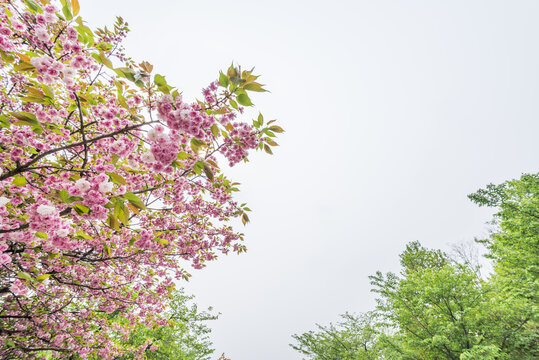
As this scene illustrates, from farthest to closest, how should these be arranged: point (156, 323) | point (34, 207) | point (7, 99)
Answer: point (156, 323)
point (7, 99)
point (34, 207)

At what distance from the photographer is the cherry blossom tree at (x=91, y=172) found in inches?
84.6

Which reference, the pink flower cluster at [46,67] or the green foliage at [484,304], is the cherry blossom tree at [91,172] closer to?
the pink flower cluster at [46,67]

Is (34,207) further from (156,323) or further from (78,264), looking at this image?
(156,323)

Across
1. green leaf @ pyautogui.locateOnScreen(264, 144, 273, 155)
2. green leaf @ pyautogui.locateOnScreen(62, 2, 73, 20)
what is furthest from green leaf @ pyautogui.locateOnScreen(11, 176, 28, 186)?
green leaf @ pyautogui.locateOnScreen(264, 144, 273, 155)

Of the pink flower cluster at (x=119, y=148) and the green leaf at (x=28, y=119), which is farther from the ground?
the pink flower cluster at (x=119, y=148)

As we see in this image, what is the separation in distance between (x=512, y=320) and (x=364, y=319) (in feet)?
42.2

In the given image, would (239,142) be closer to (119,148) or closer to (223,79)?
(223,79)

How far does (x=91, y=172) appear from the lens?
2.26 m

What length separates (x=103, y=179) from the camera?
2.02 m

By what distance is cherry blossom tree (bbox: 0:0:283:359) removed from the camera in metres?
2.15

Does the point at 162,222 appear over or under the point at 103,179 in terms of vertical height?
over

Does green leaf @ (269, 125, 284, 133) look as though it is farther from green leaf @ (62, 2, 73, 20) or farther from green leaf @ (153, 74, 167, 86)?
green leaf @ (62, 2, 73, 20)

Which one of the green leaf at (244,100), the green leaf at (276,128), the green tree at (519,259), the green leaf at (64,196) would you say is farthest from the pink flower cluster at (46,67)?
the green tree at (519,259)

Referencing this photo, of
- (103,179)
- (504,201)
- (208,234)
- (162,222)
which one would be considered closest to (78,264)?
(162,222)
